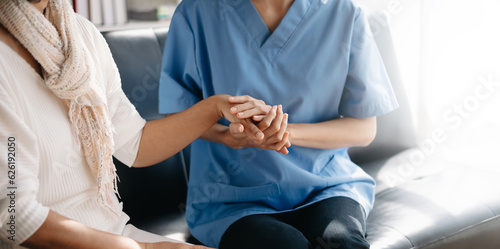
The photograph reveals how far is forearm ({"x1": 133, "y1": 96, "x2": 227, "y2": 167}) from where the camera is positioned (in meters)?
1.12

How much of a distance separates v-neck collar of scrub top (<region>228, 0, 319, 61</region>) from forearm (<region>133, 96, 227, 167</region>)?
0.21 m

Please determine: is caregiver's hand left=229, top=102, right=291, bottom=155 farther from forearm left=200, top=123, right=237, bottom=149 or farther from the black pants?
the black pants

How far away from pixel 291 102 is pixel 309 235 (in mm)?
332

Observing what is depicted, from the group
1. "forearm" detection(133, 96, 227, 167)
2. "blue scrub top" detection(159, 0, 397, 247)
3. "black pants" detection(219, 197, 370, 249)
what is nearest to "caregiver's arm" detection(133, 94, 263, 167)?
"forearm" detection(133, 96, 227, 167)

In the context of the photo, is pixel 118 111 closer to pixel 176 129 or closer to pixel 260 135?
pixel 176 129

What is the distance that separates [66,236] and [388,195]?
1051 millimetres

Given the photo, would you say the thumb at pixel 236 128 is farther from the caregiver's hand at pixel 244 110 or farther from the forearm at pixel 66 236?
the forearm at pixel 66 236

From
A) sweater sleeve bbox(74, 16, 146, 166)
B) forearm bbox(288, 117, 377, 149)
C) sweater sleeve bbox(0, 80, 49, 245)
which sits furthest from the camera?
forearm bbox(288, 117, 377, 149)

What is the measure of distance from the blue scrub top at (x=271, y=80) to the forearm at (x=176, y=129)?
0.12 meters

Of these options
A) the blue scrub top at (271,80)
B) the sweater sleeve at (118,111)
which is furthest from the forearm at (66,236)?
the blue scrub top at (271,80)

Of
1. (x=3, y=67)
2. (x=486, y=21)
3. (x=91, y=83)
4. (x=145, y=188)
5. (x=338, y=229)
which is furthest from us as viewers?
(x=486, y=21)

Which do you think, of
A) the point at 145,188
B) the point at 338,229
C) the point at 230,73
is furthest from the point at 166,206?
the point at 338,229

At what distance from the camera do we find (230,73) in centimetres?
123

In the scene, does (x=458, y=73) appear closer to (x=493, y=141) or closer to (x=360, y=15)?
(x=493, y=141)
